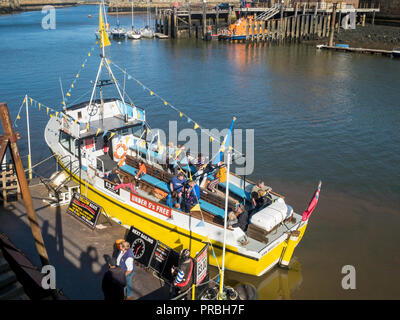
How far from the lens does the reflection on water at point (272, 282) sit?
11039 millimetres

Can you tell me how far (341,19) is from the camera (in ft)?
194

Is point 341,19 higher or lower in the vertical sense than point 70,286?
higher

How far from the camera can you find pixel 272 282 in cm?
1148

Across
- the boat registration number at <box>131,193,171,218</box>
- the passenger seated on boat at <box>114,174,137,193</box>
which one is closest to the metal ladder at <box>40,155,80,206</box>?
the passenger seated on boat at <box>114,174,137,193</box>

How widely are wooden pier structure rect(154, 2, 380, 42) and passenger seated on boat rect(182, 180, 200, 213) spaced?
49.3 m

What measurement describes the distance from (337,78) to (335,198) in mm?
24771

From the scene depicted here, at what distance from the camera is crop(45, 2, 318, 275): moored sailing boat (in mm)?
10703

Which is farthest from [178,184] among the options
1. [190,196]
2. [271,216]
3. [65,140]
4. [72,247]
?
[65,140]

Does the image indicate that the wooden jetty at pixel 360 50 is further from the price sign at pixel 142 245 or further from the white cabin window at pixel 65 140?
the price sign at pixel 142 245

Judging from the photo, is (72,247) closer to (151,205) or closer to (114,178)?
(151,205)

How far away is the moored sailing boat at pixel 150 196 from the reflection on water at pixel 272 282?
465 millimetres
